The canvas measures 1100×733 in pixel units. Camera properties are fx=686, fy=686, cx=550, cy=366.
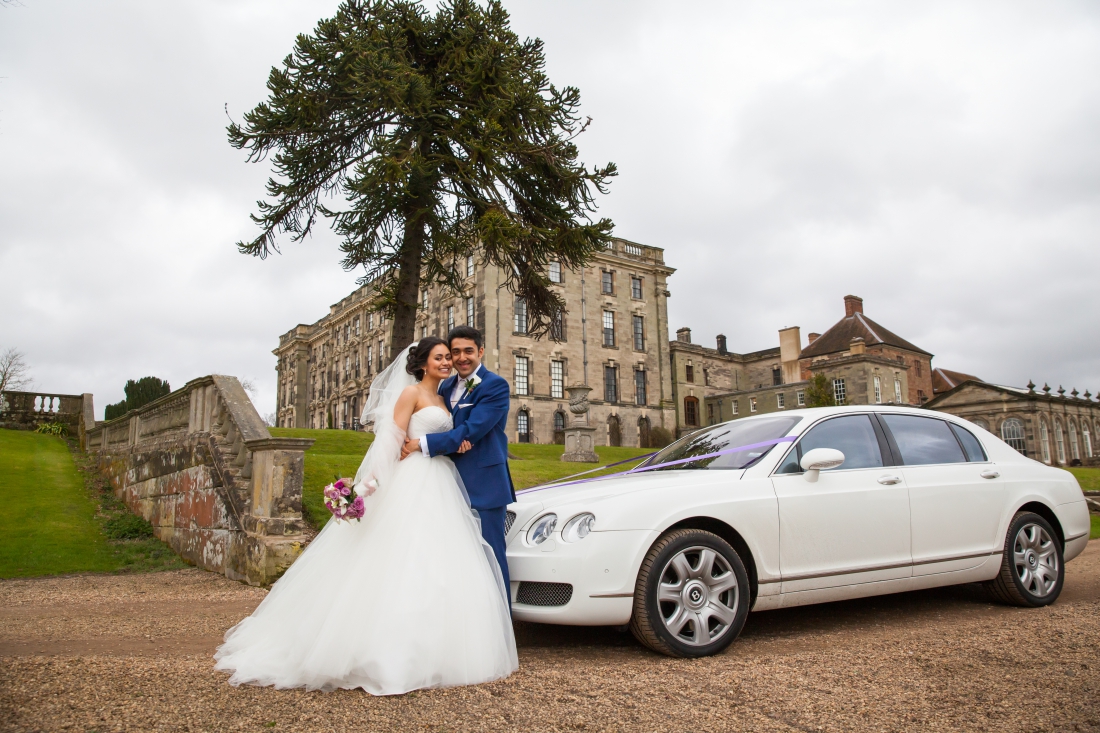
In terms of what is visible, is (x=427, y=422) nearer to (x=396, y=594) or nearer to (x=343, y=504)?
(x=343, y=504)

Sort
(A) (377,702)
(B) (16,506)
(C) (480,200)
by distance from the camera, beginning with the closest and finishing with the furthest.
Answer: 1. (A) (377,702)
2. (B) (16,506)
3. (C) (480,200)

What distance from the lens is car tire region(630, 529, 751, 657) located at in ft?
12.6

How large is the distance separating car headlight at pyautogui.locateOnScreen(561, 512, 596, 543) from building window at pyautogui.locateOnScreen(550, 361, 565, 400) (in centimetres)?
3807

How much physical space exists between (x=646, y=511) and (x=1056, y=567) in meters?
3.87

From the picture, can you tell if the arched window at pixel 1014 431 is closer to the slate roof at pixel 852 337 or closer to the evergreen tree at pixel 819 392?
the evergreen tree at pixel 819 392

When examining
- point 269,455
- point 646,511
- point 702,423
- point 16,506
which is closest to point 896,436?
point 646,511

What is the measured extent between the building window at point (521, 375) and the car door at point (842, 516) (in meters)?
36.1

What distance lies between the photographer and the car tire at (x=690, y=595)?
12.6 ft

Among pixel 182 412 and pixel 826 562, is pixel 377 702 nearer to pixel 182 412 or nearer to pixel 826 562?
pixel 826 562

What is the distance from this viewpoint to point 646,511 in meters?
3.99

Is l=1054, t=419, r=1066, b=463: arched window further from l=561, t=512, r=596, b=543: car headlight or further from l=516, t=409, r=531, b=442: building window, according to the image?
l=561, t=512, r=596, b=543: car headlight

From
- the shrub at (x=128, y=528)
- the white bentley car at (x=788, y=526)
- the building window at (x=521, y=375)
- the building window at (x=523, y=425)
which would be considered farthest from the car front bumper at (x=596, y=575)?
the building window at (x=521, y=375)

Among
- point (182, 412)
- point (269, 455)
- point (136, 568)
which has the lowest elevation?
point (136, 568)

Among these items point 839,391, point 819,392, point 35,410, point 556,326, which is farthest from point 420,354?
point 839,391
